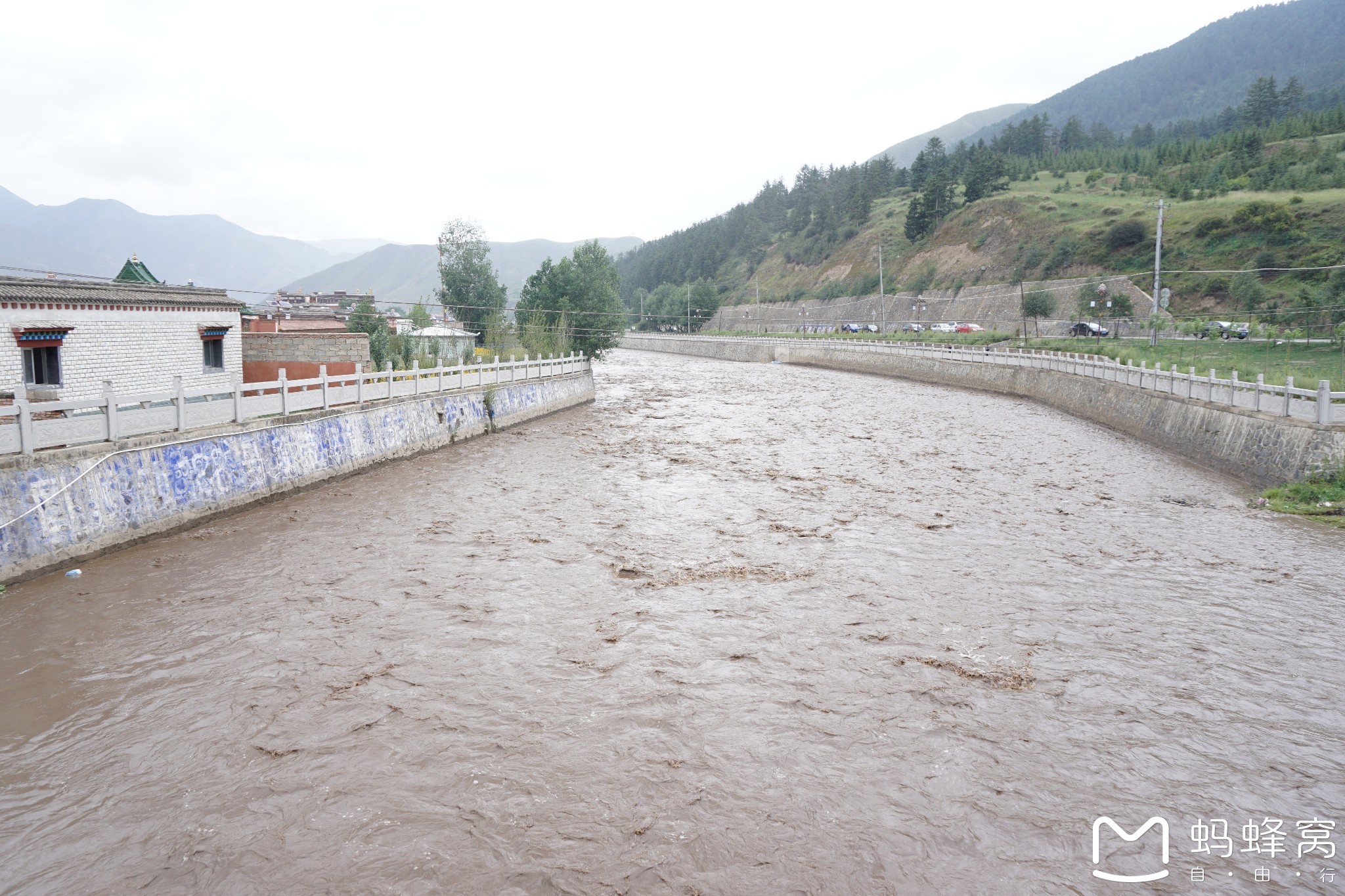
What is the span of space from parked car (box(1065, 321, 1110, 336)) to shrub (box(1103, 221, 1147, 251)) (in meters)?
19.7

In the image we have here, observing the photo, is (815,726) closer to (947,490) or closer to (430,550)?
(430,550)

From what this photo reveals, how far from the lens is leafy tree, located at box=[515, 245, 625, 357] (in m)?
51.2

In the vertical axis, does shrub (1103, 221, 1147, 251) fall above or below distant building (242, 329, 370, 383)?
above

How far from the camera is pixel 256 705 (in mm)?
8047

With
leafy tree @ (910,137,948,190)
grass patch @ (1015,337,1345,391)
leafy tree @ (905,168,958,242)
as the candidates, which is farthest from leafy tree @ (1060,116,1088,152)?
grass patch @ (1015,337,1345,391)

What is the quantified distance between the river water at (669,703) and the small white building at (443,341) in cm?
2039

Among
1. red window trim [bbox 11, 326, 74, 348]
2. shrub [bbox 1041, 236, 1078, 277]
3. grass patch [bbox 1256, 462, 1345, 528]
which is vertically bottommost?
grass patch [bbox 1256, 462, 1345, 528]

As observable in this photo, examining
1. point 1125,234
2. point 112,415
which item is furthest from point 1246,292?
point 112,415

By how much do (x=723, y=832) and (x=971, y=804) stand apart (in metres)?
2.09

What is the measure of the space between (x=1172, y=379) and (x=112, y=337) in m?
30.6

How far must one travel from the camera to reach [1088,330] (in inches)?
2275

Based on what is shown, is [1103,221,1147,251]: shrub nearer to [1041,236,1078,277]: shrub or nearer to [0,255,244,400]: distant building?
[1041,236,1078,277]: shrub

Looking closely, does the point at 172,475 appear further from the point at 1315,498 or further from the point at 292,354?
the point at 1315,498

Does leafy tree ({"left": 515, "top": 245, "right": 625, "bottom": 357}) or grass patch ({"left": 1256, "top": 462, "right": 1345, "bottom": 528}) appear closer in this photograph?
grass patch ({"left": 1256, "top": 462, "right": 1345, "bottom": 528})
